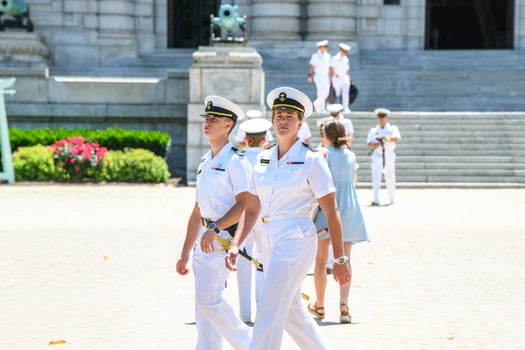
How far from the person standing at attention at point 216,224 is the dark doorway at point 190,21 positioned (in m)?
28.4

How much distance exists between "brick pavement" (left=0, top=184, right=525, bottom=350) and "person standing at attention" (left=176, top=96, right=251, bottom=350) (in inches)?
42.5

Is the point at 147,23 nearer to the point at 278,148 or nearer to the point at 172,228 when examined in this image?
the point at 172,228

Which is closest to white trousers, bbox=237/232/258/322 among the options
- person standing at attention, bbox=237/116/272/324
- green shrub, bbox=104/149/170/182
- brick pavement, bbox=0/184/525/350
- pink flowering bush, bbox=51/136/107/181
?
person standing at attention, bbox=237/116/272/324

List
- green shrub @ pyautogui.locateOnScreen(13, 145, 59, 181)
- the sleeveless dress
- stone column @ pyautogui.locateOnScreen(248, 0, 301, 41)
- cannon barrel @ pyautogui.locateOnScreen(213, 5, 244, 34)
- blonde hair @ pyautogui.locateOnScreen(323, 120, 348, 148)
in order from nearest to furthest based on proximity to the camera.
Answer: the sleeveless dress, blonde hair @ pyautogui.locateOnScreen(323, 120, 348, 148), green shrub @ pyautogui.locateOnScreen(13, 145, 59, 181), cannon barrel @ pyautogui.locateOnScreen(213, 5, 244, 34), stone column @ pyautogui.locateOnScreen(248, 0, 301, 41)

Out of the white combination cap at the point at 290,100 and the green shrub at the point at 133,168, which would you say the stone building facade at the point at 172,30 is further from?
the white combination cap at the point at 290,100

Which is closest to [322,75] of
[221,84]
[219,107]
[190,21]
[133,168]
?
[221,84]

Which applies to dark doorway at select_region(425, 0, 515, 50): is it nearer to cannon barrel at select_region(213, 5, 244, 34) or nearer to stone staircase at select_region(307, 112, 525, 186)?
cannon barrel at select_region(213, 5, 244, 34)

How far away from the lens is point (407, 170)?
23.2 meters

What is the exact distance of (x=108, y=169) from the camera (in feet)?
74.8

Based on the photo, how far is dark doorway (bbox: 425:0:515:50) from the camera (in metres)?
41.3

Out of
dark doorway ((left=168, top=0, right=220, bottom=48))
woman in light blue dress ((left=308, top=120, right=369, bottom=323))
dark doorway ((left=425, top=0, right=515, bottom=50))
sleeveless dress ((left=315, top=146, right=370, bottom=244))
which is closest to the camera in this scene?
woman in light blue dress ((left=308, top=120, right=369, bottom=323))

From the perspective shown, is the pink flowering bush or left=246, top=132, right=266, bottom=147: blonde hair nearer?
left=246, top=132, right=266, bottom=147: blonde hair

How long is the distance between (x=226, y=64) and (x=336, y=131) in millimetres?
14090

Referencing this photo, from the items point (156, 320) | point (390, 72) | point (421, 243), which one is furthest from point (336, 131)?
point (390, 72)
